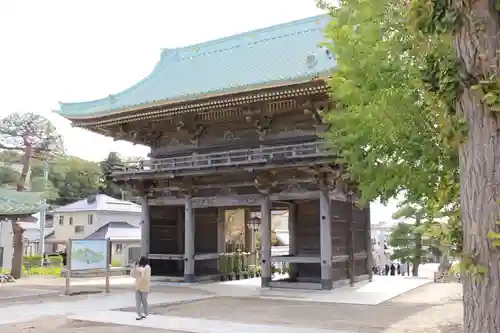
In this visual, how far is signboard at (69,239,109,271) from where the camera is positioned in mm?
17078

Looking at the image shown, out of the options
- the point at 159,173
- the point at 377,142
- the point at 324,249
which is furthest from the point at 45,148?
the point at 377,142

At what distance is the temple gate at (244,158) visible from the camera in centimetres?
1722

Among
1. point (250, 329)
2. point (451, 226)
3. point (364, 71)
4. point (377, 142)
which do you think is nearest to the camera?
point (451, 226)

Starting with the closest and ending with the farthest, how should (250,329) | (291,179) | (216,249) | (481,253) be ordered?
(481,253) < (250,329) < (291,179) < (216,249)

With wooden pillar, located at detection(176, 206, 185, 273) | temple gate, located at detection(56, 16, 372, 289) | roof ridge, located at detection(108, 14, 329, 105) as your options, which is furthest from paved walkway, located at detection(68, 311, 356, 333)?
roof ridge, located at detection(108, 14, 329, 105)

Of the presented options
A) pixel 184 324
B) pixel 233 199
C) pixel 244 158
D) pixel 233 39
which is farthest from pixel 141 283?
pixel 233 39

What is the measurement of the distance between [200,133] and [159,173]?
2397 millimetres

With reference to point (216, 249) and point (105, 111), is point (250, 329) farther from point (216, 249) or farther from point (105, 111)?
point (105, 111)

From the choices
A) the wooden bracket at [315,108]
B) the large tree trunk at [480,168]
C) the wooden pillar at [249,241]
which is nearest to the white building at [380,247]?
the wooden pillar at [249,241]

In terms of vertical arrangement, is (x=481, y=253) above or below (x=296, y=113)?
below

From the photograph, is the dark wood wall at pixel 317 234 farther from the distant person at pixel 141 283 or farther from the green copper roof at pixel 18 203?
the green copper roof at pixel 18 203

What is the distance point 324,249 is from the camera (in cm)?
1686

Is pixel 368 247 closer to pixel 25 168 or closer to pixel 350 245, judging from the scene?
pixel 350 245

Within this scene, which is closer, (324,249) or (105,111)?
(324,249)
